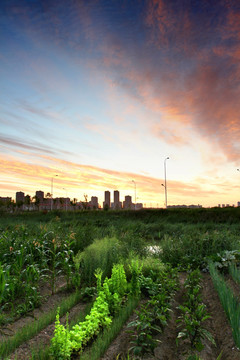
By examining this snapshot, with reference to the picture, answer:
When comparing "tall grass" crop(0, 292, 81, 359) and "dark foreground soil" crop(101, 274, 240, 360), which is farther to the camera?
"tall grass" crop(0, 292, 81, 359)

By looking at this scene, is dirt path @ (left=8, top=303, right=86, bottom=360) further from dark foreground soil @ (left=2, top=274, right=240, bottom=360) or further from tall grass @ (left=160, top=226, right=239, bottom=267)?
tall grass @ (left=160, top=226, right=239, bottom=267)

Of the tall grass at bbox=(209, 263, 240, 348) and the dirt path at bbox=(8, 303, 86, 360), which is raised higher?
the tall grass at bbox=(209, 263, 240, 348)

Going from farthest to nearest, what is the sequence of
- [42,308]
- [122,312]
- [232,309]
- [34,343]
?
[42,308] < [122,312] < [34,343] < [232,309]

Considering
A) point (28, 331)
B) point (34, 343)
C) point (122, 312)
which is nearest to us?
point (34, 343)

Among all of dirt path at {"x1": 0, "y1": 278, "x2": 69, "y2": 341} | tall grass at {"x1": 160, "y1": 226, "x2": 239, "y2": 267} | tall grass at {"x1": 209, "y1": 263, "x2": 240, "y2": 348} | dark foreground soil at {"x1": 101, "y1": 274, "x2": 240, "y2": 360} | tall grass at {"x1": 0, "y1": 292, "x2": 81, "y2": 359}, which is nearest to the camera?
tall grass at {"x1": 209, "y1": 263, "x2": 240, "y2": 348}

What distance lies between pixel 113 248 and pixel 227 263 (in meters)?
2.74

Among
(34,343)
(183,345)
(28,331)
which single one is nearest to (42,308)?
(28,331)

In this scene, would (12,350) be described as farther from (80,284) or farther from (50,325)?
(80,284)

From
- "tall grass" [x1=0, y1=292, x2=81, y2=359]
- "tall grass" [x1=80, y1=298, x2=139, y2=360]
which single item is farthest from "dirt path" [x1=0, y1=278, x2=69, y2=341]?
"tall grass" [x1=80, y1=298, x2=139, y2=360]

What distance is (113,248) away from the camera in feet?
22.9

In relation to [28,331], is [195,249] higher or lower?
higher

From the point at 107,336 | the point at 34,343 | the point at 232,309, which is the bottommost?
the point at 34,343

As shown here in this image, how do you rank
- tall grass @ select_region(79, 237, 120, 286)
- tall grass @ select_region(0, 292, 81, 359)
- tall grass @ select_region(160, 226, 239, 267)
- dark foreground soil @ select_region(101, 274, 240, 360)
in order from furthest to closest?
1. tall grass @ select_region(160, 226, 239, 267)
2. tall grass @ select_region(79, 237, 120, 286)
3. tall grass @ select_region(0, 292, 81, 359)
4. dark foreground soil @ select_region(101, 274, 240, 360)

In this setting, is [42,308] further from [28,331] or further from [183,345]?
[183,345]
